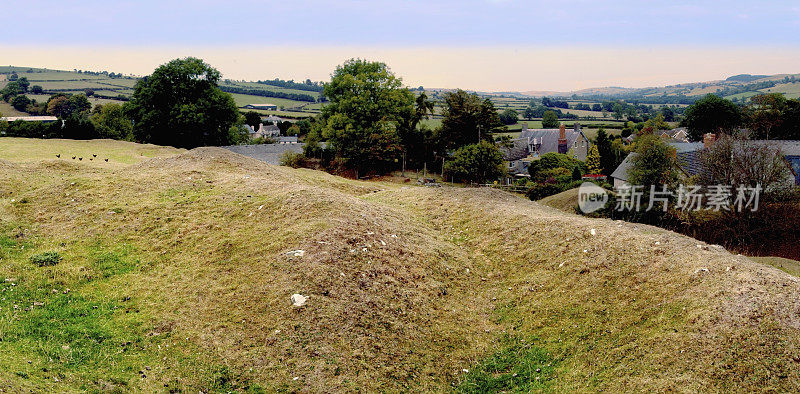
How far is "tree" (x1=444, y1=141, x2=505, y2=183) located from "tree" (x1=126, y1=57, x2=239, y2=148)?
24.9 m

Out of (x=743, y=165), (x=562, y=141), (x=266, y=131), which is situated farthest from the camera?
(x=266, y=131)

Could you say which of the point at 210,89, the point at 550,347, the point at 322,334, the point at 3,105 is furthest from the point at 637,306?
the point at 3,105

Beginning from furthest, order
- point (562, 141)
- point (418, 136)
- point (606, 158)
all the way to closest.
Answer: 1. point (562, 141)
2. point (606, 158)
3. point (418, 136)

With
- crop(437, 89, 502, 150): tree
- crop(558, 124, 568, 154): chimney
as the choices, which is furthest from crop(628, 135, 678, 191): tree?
crop(558, 124, 568, 154): chimney

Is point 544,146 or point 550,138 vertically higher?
point 550,138

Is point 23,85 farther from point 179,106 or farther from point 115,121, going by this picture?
point 179,106

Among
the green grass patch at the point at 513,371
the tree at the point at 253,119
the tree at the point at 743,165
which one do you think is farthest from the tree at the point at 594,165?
the tree at the point at 253,119

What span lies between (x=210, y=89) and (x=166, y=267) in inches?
1816

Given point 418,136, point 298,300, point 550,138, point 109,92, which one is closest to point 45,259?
point 298,300

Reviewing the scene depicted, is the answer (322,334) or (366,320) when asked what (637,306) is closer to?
(366,320)

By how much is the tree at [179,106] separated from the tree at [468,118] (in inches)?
943

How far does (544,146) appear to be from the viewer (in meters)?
81.9

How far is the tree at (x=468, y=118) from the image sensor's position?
56.6 meters

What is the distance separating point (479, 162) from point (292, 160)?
Result: 1997cm
